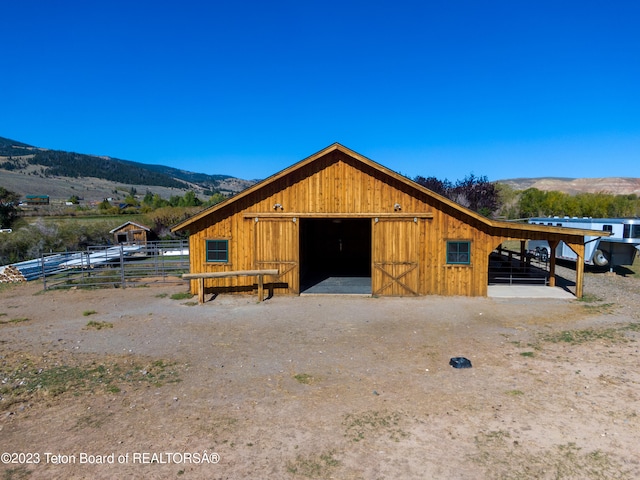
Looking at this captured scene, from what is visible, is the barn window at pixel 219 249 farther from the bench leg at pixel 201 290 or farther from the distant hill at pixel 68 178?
the distant hill at pixel 68 178

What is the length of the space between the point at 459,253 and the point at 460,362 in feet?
24.9

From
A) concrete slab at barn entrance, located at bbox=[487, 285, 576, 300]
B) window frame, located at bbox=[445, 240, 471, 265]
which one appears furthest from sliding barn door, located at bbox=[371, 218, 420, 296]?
concrete slab at barn entrance, located at bbox=[487, 285, 576, 300]

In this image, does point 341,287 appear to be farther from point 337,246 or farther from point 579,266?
point 579,266

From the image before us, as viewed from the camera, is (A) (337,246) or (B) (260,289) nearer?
(B) (260,289)

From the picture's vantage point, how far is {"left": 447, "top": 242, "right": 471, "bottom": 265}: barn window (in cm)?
1542

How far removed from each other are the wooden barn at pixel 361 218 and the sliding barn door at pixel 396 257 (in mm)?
38

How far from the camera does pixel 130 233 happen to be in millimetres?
37062

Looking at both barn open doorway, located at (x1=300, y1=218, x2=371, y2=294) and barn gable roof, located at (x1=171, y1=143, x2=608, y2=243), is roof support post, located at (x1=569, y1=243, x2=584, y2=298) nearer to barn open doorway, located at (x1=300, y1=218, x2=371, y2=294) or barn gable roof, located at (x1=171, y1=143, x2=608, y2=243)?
barn gable roof, located at (x1=171, y1=143, x2=608, y2=243)

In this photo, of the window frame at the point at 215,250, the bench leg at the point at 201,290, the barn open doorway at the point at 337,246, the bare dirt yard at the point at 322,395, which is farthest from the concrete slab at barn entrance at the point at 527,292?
the bench leg at the point at 201,290

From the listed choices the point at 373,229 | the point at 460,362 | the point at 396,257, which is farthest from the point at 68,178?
the point at 460,362

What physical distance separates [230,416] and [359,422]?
82.6 inches

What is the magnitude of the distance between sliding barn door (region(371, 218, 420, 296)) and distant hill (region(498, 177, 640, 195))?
132 meters

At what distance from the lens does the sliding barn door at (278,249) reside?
52.1ft

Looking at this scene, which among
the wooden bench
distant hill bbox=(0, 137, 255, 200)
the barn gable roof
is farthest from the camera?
distant hill bbox=(0, 137, 255, 200)
